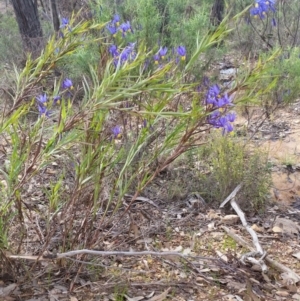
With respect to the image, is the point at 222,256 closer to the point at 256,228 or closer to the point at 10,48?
the point at 256,228

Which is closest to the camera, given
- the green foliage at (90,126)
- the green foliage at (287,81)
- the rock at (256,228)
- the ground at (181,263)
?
the green foliage at (90,126)

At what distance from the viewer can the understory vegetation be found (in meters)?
1.66

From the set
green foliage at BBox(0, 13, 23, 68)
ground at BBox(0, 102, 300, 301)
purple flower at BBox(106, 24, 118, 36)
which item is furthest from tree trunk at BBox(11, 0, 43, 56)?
ground at BBox(0, 102, 300, 301)

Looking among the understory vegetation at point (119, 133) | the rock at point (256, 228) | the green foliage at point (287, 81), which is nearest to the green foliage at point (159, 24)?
the understory vegetation at point (119, 133)

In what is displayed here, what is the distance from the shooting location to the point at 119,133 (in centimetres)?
262

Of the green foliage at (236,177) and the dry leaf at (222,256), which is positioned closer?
the dry leaf at (222,256)

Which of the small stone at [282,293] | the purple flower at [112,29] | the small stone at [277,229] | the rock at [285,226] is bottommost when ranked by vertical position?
the rock at [285,226]

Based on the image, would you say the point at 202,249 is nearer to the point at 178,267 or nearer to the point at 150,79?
the point at 178,267

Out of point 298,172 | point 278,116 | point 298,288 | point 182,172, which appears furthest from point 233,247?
point 278,116

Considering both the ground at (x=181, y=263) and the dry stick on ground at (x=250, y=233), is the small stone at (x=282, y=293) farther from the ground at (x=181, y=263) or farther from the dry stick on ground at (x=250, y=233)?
the dry stick on ground at (x=250, y=233)

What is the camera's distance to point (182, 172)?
342 cm

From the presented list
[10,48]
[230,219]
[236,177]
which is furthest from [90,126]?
[10,48]

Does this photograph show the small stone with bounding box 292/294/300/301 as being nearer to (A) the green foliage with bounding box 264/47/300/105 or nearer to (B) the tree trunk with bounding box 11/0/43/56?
(A) the green foliage with bounding box 264/47/300/105

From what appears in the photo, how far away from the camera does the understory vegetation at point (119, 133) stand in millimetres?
1660
